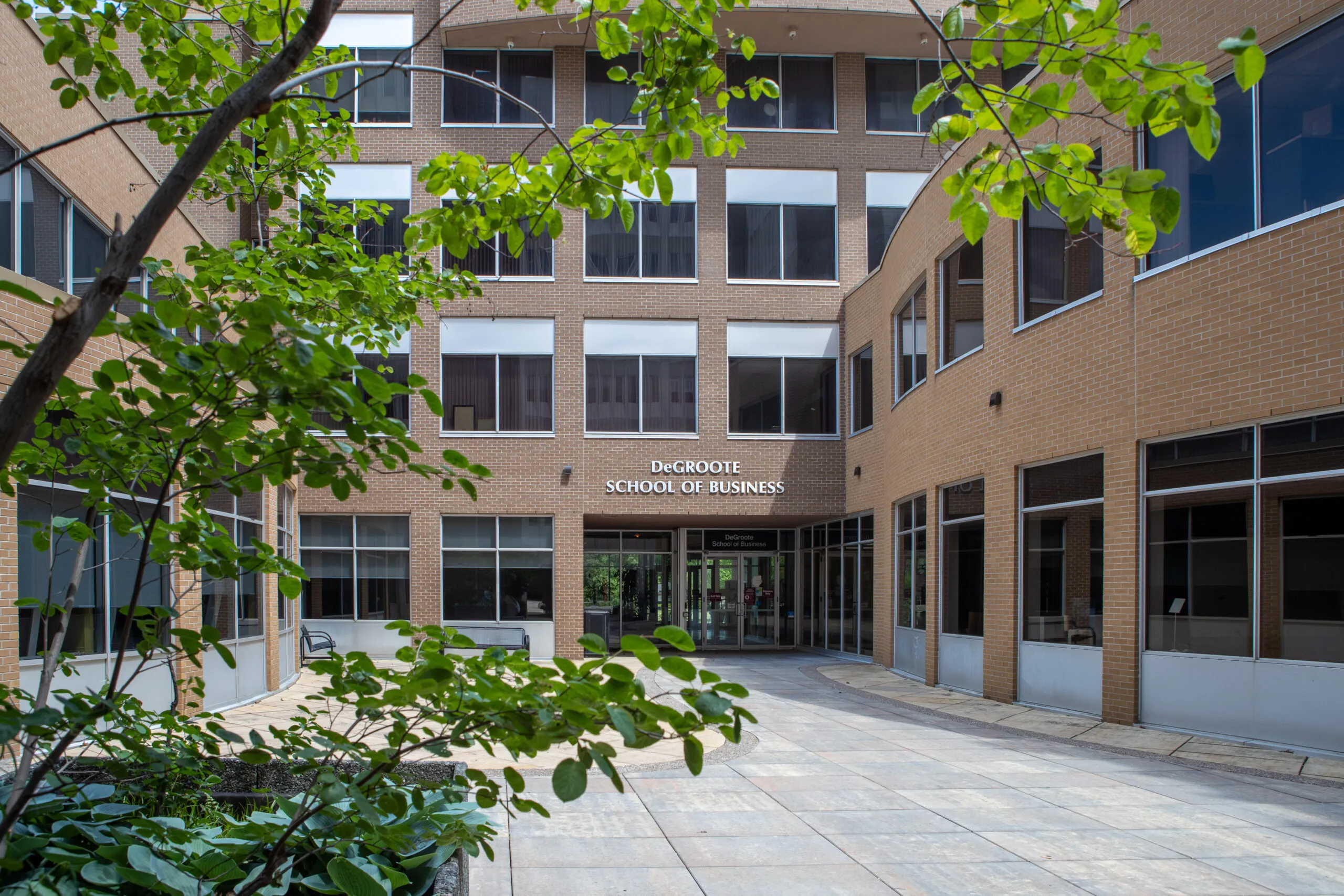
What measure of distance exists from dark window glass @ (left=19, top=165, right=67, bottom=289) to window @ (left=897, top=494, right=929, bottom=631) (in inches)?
531

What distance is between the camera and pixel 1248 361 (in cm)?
1092

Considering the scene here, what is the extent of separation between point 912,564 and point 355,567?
12.0 m

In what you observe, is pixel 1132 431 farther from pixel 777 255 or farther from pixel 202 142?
pixel 777 255

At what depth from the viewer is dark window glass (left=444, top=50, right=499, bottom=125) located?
24719mm

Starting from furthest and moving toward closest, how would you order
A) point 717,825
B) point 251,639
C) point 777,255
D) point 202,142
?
1. point 777,255
2. point 251,639
3. point 717,825
4. point 202,142

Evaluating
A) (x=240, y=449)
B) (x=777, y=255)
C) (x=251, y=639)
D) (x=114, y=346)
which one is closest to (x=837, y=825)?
(x=240, y=449)

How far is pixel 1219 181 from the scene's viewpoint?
11.5 m

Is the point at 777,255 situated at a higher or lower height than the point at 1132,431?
higher

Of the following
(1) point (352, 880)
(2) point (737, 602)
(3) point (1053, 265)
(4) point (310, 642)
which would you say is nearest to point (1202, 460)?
(3) point (1053, 265)

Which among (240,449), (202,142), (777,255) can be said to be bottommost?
(240,449)

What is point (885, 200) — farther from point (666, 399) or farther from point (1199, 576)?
point (1199, 576)

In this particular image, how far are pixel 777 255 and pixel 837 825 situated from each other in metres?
18.4

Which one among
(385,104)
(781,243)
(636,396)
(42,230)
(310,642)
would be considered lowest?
(310,642)

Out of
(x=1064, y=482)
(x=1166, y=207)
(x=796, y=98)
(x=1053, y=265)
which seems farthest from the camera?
(x=796, y=98)
